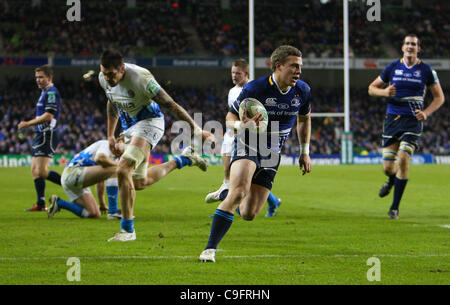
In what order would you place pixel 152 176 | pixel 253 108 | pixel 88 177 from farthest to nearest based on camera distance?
pixel 88 177 < pixel 152 176 < pixel 253 108

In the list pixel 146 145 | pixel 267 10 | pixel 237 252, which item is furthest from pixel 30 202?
pixel 267 10

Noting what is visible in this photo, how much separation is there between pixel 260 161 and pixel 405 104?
431 cm

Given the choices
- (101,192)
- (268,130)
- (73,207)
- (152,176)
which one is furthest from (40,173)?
(268,130)

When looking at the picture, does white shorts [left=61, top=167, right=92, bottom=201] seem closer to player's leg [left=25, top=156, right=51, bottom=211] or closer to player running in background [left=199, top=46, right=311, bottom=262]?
player's leg [left=25, top=156, right=51, bottom=211]

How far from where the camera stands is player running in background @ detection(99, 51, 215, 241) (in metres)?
6.59

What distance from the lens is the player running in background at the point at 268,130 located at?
5457 mm

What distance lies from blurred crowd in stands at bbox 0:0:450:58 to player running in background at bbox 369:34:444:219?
26.4m

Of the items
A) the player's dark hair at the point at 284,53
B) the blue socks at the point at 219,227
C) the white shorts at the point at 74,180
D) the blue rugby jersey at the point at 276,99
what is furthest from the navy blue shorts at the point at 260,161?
the white shorts at the point at 74,180

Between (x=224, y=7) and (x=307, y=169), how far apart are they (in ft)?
121

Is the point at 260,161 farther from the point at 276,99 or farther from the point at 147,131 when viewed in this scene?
the point at 147,131

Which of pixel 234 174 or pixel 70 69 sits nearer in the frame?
pixel 234 174

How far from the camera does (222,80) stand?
131 ft

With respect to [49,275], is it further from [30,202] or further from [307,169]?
[30,202]

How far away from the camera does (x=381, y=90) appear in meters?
9.45
